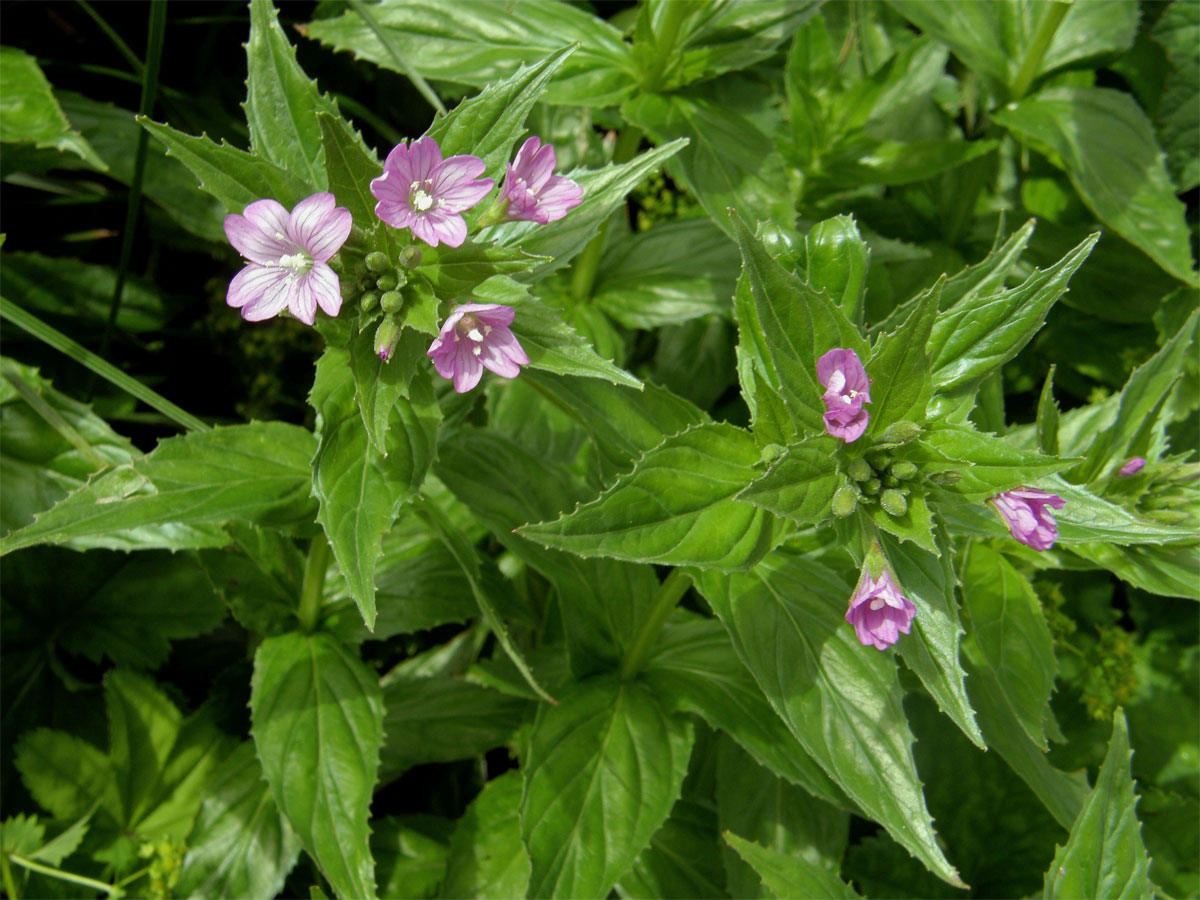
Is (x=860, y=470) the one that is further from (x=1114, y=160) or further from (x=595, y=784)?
(x=1114, y=160)

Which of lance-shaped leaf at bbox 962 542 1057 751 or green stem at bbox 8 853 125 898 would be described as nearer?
lance-shaped leaf at bbox 962 542 1057 751

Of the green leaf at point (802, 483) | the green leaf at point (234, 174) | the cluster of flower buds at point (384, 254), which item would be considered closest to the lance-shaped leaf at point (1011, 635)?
the green leaf at point (802, 483)

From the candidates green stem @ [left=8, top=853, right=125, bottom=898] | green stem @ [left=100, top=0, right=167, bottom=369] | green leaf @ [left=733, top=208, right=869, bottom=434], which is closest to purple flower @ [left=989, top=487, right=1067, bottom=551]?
green leaf @ [left=733, top=208, right=869, bottom=434]

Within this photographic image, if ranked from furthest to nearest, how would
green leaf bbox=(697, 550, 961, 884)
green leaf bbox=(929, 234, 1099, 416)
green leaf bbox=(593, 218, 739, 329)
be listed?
1. green leaf bbox=(593, 218, 739, 329)
2. green leaf bbox=(697, 550, 961, 884)
3. green leaf bbox=(929, 234, 1099, 416)

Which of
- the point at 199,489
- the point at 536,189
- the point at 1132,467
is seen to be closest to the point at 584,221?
the point at 536,189

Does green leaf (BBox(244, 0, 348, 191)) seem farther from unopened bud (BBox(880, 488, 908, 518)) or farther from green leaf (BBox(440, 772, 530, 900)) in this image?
green leaf (BBox(440, 772, 530, 900))

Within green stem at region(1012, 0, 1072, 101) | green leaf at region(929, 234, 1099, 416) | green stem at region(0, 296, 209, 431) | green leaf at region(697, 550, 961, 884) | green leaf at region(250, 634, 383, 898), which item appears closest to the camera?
green leaf at region(929, 234, 1099, 416)

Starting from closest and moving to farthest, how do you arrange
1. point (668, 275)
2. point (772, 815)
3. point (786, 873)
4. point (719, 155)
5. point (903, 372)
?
point (903, 372) → point (786, 873) → point (772, 815) → point (719, 155) → point (668, 275)
